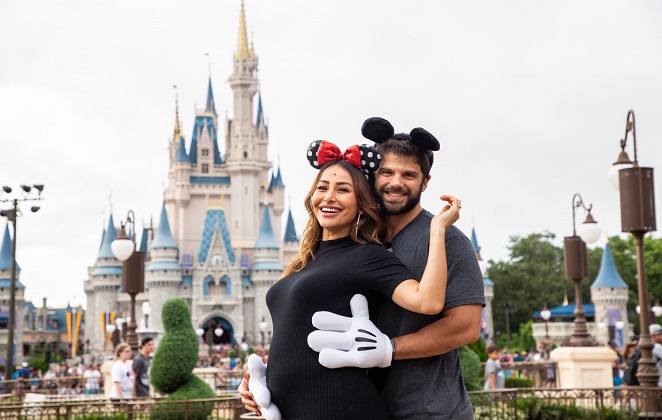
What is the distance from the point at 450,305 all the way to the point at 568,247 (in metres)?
11.9

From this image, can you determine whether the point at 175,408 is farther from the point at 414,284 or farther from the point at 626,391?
the point at 414,284

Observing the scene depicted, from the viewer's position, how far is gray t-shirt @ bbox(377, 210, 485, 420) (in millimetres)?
3014

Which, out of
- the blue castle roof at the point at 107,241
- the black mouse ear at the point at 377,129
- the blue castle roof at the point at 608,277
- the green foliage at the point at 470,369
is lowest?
the green foliage at the point at 470,369

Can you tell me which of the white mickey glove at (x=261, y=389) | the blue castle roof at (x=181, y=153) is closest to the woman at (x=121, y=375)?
the white mickey glove at (x=261, y=389)

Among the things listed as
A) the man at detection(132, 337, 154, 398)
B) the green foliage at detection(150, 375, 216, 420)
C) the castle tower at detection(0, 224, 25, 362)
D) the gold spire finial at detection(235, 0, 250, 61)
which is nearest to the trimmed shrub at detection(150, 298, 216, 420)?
the green foliage at detection(150, 375, 216, 420)

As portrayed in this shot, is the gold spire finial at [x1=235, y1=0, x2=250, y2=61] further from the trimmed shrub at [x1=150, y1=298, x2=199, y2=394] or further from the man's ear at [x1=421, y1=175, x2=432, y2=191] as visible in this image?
the man's ear at [x1=421, y1=175, x2=432, y2=191]

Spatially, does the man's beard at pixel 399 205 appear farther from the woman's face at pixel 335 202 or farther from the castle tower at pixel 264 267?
the castle tower at pixel 264 267

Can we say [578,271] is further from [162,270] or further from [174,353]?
[162,270]

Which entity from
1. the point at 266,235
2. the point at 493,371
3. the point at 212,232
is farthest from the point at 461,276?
the point at 212,232

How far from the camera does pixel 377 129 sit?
10.8 feet

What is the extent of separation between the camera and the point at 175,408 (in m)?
8.88

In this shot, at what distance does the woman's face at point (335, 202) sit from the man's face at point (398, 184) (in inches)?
4.5

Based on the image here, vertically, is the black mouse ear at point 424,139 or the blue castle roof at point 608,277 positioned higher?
the blue castle roof at point 608,277

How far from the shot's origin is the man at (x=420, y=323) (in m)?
3.00
